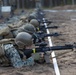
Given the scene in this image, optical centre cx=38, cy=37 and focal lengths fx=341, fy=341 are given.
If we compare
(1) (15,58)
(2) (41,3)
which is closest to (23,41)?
(1) (15,58)

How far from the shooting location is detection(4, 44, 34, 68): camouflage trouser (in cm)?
752

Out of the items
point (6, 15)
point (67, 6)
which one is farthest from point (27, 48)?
point (67, 6)

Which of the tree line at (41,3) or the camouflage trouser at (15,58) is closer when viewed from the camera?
the camouflage trouser at (15,58)

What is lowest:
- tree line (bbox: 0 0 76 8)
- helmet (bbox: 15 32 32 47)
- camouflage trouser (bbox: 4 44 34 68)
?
tree line (bbox: 0 0 76 8)

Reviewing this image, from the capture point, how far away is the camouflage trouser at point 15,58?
296 inches

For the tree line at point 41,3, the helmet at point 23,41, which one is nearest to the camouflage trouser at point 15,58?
the helmet at point 23,41

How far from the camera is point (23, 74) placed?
718 centimetres

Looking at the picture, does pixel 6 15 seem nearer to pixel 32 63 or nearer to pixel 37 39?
pixel 37 39

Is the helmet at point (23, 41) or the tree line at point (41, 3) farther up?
the helmet at point (23, 41)

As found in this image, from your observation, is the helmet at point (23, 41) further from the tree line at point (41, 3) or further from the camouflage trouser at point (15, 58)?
the tree line at point (41, 3)

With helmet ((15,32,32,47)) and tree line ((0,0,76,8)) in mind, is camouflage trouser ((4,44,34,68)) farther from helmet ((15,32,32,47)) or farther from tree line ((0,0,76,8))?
tree line ((0,0,76,8))

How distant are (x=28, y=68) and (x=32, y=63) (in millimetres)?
199

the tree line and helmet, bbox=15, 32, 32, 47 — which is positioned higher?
helmet, bbox=15, 32, 32, 47

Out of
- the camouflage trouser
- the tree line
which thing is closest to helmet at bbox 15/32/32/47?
the camouflage trouser
